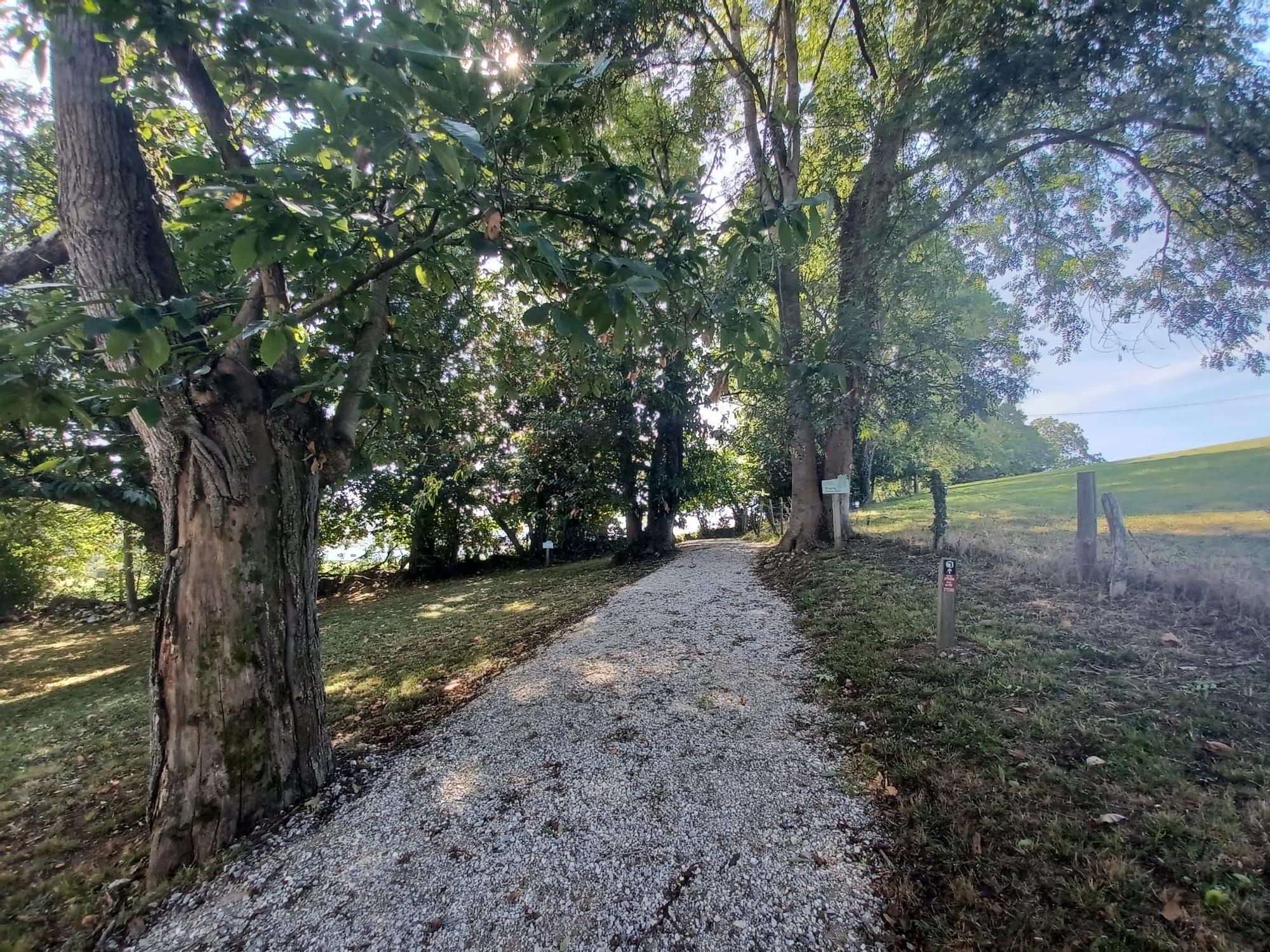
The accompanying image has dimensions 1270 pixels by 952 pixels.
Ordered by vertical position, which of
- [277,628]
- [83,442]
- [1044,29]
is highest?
[1044,29]

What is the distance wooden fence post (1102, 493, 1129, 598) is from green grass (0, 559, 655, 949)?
580cm

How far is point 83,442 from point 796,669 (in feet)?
20.1

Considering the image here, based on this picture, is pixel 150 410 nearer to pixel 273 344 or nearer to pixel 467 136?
pixel 273 344

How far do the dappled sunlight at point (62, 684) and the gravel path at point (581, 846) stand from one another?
263 inches

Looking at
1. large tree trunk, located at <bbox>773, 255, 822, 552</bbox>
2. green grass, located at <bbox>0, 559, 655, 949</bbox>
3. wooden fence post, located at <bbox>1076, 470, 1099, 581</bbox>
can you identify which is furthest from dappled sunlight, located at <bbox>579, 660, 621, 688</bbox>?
large tree trunk, located at <bbox>773, 255, 822, 552</bbox>

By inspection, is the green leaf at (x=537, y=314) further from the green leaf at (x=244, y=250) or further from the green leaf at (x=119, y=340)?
the green leaf at (x=119, y=340)

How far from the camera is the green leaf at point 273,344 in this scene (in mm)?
1552

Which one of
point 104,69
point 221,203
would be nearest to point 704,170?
point 104,69

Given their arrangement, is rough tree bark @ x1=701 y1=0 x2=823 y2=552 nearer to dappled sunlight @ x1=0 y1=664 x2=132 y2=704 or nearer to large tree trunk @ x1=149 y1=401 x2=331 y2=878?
large tree trunk @ x1=149 y1=401 x2=331 y2=878

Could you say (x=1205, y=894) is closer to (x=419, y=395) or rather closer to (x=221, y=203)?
(x=221, y=203)

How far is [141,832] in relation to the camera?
9.15 ft

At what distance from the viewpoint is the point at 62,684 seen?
6.84 meters

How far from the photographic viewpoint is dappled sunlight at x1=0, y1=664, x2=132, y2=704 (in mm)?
6281

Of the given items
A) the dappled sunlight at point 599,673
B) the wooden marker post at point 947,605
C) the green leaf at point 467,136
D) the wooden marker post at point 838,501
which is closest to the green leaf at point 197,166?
the green leaf at point 467,136
